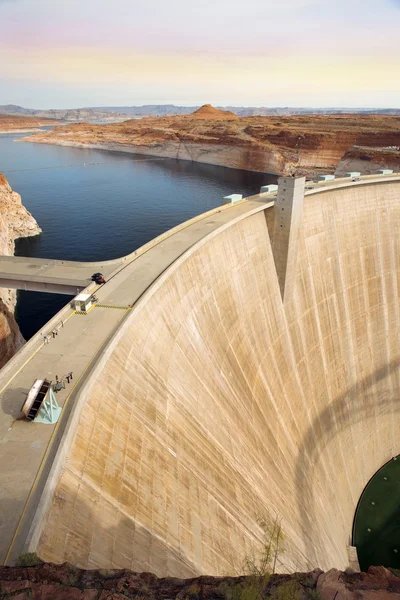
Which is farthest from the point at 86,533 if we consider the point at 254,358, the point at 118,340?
the point at 254,358

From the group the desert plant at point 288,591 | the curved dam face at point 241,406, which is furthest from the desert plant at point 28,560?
the desert plant at point 288,591

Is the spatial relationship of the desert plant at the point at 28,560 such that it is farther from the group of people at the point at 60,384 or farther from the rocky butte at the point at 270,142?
the rocky butte at the point at 270,142

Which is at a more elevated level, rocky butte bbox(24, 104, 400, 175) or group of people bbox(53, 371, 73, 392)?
rocky butte bbox(24, 104, 400, 175)

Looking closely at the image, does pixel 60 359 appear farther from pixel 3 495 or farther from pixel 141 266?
pixel 141 266

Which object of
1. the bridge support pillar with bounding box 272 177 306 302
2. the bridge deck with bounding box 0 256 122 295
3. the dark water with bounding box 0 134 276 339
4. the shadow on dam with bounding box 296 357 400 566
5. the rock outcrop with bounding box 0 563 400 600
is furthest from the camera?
the dark water with bounding box 0 134 276 339

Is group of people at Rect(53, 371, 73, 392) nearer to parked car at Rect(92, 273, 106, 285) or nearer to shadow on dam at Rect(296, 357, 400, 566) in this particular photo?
parked car at Rect(92, 273, 106, 285)

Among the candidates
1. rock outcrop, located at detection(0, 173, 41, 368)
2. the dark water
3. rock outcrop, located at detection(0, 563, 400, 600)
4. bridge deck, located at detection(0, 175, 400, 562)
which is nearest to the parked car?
bridge deck, located at detection(0, 175, 400, 562)
